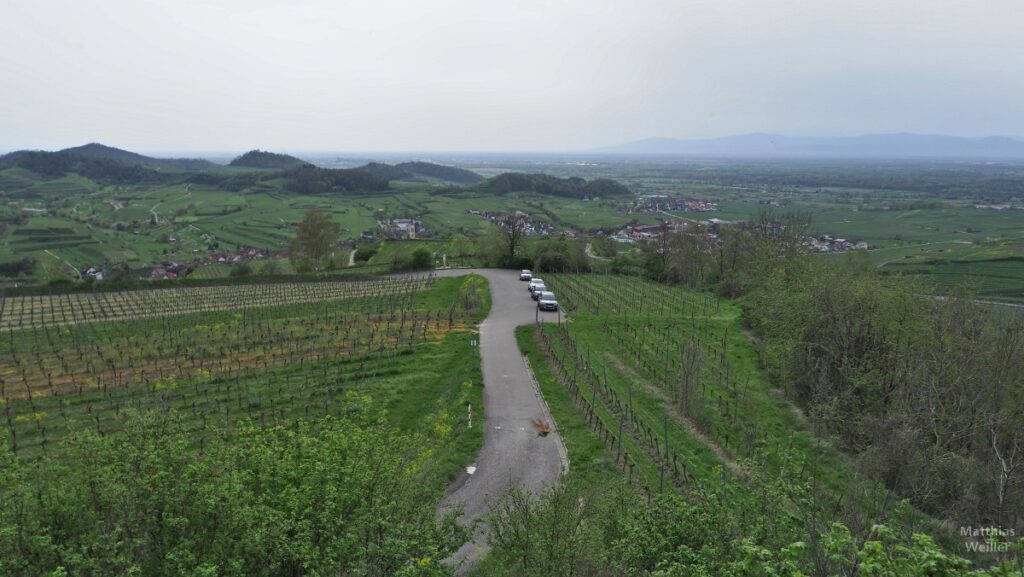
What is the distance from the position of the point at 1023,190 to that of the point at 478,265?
228386 millimetres

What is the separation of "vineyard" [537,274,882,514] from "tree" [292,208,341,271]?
Answer: 150 feet

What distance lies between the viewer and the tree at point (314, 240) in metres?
75.1

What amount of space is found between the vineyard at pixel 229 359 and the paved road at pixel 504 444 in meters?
1.20

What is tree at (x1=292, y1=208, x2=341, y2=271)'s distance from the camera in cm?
7512

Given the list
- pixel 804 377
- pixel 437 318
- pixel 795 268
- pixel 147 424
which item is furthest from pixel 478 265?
pixel 147 424

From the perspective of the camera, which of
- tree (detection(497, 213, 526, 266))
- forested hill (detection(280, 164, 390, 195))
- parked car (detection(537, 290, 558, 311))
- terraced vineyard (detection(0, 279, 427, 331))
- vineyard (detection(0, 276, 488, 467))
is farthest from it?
forested hill (detection(280, 164, 390, 195))

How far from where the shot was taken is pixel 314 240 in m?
75.0

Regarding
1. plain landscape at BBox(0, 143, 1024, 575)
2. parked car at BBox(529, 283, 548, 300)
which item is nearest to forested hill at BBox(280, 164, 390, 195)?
plain landscape at BBox(0, 143, 1024, 575)

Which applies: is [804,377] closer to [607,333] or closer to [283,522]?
[607,333]

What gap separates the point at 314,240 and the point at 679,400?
62391mm

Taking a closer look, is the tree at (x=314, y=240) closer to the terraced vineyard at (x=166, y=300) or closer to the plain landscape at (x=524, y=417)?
the plain landscape at (x=524, y=417)

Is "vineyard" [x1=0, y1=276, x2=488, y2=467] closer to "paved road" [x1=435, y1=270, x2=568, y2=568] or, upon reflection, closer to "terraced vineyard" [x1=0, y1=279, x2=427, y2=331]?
"terraced vineyard" [x1=0, y1=279, x2=427, y2=331]

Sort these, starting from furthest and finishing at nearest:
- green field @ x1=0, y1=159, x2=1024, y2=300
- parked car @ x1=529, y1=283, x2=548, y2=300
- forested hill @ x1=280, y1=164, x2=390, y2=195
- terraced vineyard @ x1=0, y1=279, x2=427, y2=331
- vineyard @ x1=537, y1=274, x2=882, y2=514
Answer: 1. forested hill @ x1=280, y1=164, x2=390, y2=195
2. green field @ x1=0, y1=159, x2=1024, y2=300
3. parked car @ x1=529, y1=283, x2=548, y2=300
4. terraced vineyard @ x1=0, y1=279, x2=427, y2=331
5. vineyard @ x1=537, y1=274, x2=882, y2=514

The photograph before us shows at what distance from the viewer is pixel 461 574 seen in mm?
13172
